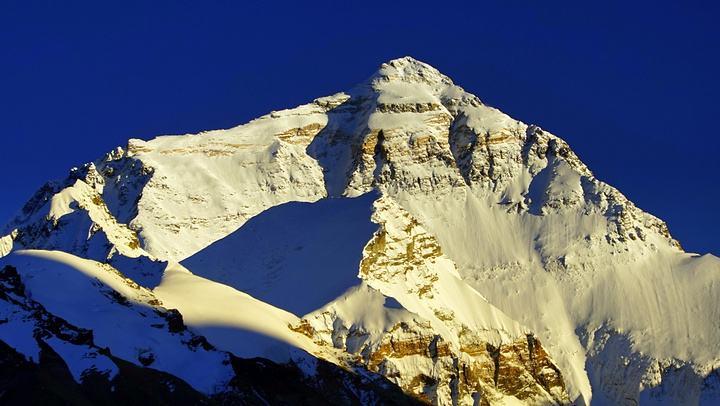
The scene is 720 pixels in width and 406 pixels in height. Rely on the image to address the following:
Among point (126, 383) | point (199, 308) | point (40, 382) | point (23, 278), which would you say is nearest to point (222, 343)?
point (199, 308)

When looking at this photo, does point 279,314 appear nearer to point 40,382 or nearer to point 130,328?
point 130,328

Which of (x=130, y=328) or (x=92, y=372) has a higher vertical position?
(x=130, y=328)

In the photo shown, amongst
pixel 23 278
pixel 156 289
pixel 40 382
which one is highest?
pixel 156 289

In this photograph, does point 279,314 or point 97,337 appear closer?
point 97,337

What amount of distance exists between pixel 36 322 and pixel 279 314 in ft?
206

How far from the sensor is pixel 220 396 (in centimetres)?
14212

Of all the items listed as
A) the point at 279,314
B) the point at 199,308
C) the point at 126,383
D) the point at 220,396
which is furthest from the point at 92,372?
the point at 279,314

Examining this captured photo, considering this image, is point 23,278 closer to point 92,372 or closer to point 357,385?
point 92,372

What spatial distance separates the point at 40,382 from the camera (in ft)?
403

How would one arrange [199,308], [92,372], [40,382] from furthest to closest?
[199,308] < [92,372] < [40,382]

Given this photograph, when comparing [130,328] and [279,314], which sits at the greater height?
[279,314]

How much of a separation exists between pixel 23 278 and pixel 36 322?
56.9ft

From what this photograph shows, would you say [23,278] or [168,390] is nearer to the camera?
[168,390]

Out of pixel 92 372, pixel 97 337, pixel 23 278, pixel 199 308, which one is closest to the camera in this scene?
pixel 92 372
